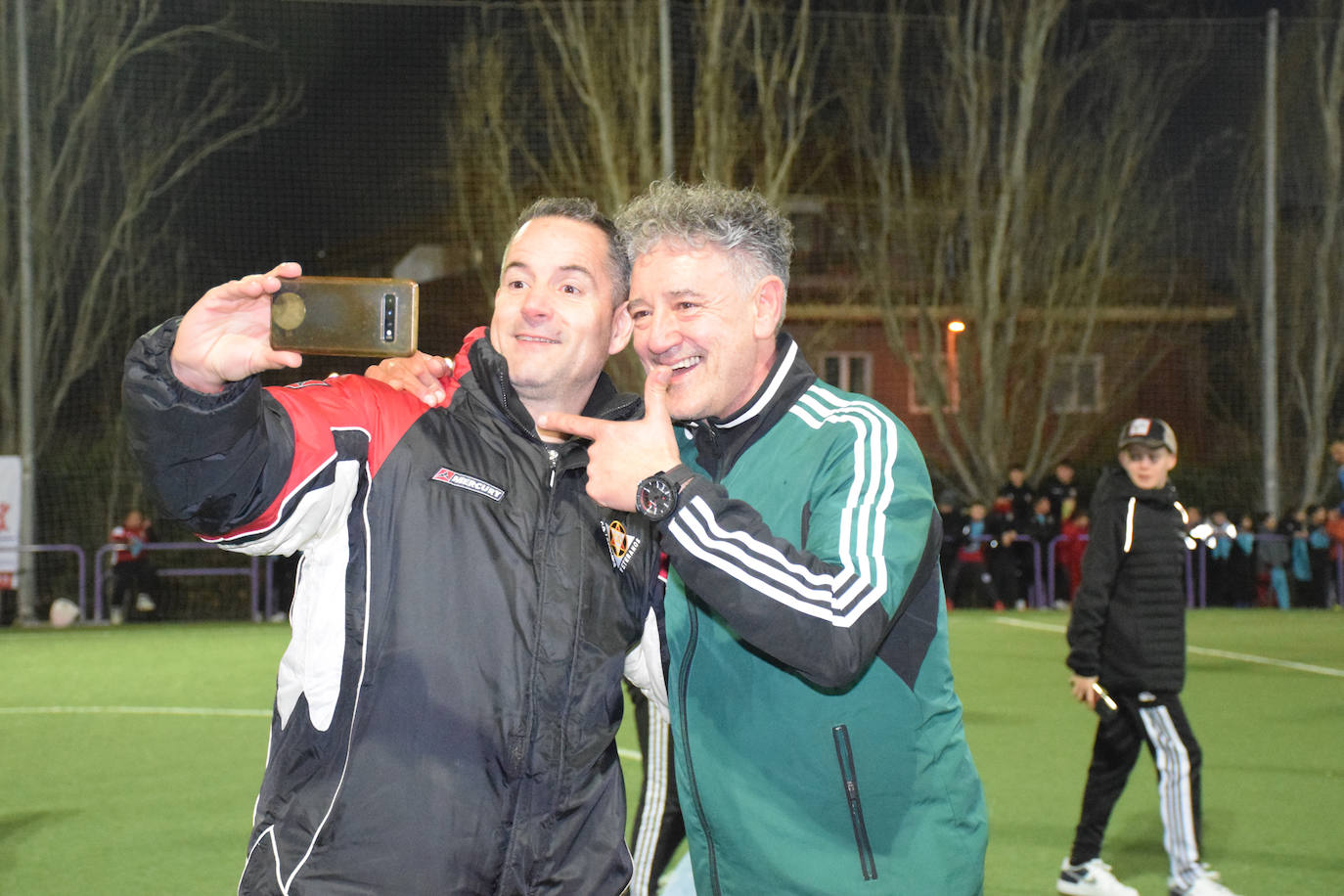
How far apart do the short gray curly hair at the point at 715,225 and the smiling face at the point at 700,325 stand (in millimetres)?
24

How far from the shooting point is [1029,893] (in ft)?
18.4

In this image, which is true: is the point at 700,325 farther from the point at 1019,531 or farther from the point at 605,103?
the point at 605,103

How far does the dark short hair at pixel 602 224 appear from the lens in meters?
2.90

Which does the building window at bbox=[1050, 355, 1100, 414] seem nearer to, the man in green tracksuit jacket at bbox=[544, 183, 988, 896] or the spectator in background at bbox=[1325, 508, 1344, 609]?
the spectator in background at bbox=[1325, 508, 1344, 609]

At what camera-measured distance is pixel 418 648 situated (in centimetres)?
243

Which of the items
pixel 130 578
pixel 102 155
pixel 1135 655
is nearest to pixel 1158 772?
pixel 1135 655

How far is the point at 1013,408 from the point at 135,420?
23.9m

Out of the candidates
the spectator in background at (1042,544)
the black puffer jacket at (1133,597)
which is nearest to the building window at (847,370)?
the spectator in background at (1042,544)

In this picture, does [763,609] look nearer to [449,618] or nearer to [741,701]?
[741,701]

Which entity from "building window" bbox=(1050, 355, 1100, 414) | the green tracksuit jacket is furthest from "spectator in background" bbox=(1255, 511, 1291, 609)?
the green tracksuit jacket

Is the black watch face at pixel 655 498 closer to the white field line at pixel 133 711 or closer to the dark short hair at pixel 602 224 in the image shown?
the dark short hair at pixel 602 224

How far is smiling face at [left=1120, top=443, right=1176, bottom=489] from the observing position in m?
5.99

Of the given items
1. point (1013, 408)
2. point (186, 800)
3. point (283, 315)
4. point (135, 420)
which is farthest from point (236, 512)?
point (1013, 408)

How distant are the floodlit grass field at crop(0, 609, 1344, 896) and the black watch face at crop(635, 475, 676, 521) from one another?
2.68ft
